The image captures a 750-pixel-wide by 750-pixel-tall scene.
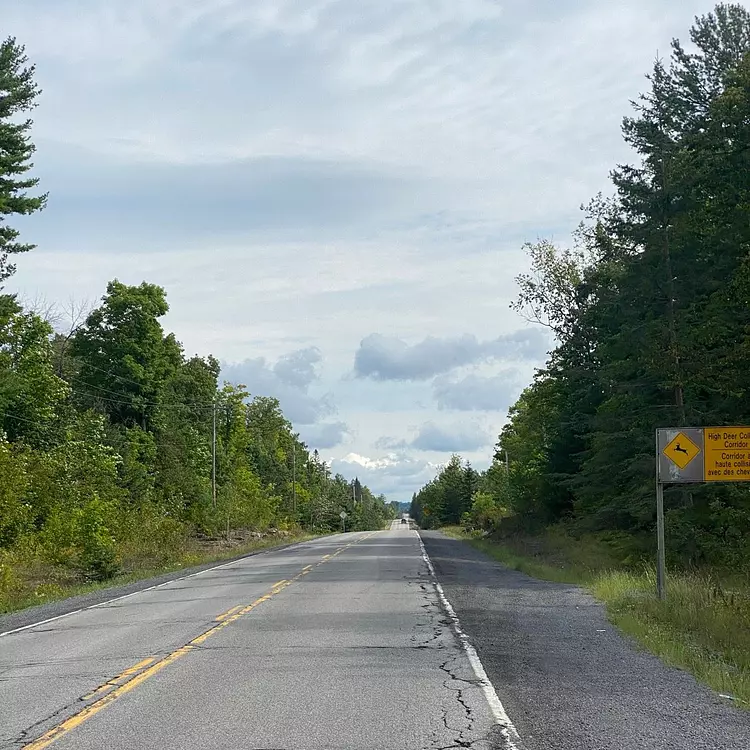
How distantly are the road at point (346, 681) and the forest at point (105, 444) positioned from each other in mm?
9769

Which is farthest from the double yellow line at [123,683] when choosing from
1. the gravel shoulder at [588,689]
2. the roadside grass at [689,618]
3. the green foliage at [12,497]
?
the green foliage at [12,497]

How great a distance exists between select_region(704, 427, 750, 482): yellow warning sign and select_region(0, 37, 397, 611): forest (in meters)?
16.3

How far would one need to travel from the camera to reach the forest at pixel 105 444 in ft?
101

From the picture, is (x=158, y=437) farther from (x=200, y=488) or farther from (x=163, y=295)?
(x=163, y=295)

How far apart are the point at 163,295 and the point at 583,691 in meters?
51.7

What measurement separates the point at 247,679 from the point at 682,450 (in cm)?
1006

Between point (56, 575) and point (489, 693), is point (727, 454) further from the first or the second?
point (56, 575)

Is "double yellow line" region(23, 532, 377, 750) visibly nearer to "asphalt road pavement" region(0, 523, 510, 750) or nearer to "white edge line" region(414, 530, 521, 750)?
"asphalt road pavement" region(0, 523, 510, 750)

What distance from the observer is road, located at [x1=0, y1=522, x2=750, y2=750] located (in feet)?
24.6

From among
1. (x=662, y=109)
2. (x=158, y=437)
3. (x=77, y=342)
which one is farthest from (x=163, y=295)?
(x=662, y=109)

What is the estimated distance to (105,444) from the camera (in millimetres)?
51500

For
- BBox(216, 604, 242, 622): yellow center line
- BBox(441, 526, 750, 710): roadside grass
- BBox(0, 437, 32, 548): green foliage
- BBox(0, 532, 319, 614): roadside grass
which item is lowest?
BBox(0, 532, 319, 614): roadside grass

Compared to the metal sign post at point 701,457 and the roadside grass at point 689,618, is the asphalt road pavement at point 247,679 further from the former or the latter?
the metal sign post at point 701,457

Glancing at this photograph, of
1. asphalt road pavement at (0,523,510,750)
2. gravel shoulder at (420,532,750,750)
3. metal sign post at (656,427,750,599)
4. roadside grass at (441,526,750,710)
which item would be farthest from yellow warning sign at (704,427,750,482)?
asphalt road pavement at (0,523,510,750)
